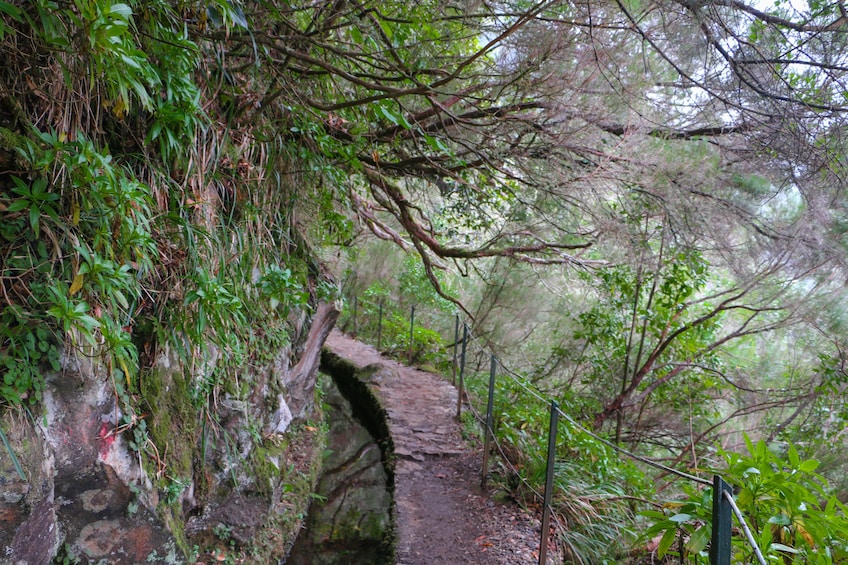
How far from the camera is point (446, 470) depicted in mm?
5230

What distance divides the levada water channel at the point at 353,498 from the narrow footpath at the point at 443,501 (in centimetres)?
17

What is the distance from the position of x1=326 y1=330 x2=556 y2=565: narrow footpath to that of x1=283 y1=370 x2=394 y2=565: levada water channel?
166 millimetres

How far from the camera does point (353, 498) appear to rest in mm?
5297

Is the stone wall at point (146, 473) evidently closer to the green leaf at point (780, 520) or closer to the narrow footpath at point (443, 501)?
the narrow footpath at point (443, 501)

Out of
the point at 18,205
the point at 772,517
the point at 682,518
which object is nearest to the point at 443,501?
the point at 682,518

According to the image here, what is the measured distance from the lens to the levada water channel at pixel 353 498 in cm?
429

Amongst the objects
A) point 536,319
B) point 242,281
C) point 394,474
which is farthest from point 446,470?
point 536,319

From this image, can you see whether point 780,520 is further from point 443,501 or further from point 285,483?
point 285,483

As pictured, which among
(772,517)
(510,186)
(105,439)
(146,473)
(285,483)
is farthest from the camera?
(510,186)

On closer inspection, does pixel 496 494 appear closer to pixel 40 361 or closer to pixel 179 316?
pixel 179 316

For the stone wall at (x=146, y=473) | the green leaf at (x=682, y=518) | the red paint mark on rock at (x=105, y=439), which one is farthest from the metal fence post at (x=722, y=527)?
the red paint mark on rock at (x=105, y=439)

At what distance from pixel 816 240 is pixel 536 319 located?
16.6ft

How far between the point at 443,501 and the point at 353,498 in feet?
3.66

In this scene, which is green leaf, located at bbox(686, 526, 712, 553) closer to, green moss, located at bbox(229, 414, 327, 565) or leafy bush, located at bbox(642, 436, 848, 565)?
leafy bush, located at bbox(642, 436, 848, 565)
